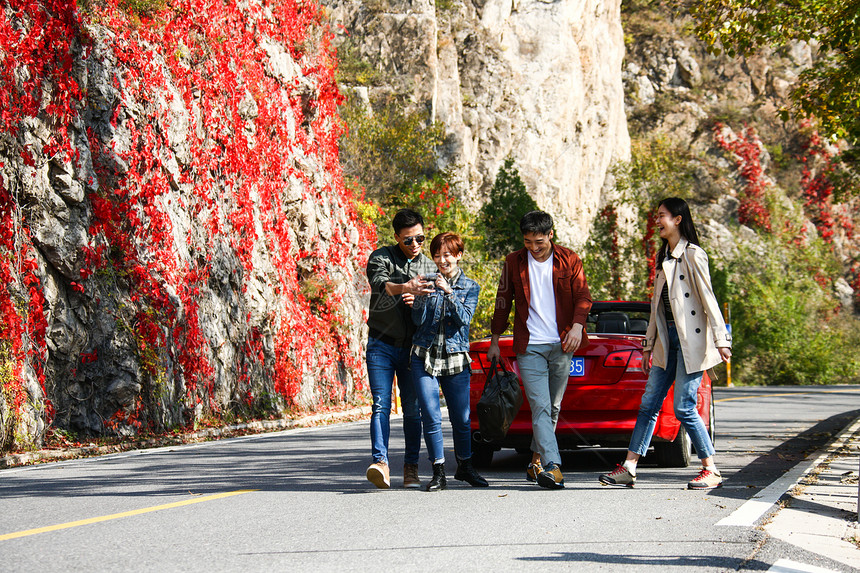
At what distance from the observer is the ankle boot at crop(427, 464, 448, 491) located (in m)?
7.21

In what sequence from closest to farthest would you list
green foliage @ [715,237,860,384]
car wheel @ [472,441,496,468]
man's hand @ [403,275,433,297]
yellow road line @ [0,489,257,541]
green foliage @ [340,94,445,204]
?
yellow road line @ [0,489,257,541]
man's hand @ [403,275,433,297]
car wheel @ [472,441,496,468]
green foliage @ [340,94,445,204]
green foliage @ [715,237,860,384]

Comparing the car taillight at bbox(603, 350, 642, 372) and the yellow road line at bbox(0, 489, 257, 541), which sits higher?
the car taillight at bbox(603, 350, 642, 372)

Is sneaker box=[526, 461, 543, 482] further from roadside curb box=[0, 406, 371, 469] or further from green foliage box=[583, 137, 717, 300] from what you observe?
green foliage box=[583, 137, 717, 300]

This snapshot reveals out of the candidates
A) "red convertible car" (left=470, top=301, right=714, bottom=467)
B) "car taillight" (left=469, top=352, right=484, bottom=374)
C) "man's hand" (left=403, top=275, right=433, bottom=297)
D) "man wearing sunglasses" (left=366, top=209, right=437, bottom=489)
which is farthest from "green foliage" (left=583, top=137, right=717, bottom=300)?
"man's hand" (left=403, top=275, right=433, bottom=297)

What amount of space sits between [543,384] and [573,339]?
424mm

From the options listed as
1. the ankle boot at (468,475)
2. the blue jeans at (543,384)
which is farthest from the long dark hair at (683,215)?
the ankle boot at (468,475)

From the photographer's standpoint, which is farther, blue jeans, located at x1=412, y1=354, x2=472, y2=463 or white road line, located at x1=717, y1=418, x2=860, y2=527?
blue jeans, located at x1=412, y1=354, x2=472, y2=463

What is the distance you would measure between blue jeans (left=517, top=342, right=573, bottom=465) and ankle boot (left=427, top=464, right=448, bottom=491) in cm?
74

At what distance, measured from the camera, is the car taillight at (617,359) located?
8.23 metres

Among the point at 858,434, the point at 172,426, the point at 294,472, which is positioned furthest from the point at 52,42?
the point at 858,434

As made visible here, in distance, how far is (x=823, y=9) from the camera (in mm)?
12375

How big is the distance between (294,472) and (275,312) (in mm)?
8665

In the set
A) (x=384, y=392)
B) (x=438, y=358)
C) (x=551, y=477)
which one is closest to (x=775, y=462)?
(x=551, y=477)

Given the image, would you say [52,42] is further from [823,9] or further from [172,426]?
[823,9]
